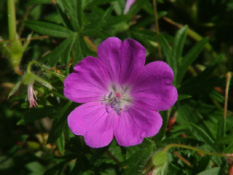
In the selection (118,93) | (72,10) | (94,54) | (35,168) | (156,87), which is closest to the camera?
(156,87)

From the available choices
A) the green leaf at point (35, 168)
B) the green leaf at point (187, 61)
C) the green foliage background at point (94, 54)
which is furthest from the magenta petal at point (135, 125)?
the green leaf at point (35, 168)

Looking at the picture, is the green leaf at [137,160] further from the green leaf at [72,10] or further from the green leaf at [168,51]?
the green leaf at [72,10]

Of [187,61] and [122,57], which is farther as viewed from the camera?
[187,61]

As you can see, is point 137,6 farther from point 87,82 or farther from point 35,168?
point 35,168

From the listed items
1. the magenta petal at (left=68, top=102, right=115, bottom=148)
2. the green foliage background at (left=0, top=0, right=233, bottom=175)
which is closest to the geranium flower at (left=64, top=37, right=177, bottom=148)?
the magenta petal at (left=68, top=102, right=115, bottom=148)

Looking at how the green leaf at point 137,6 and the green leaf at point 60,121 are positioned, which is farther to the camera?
the green leaf at point 137,6

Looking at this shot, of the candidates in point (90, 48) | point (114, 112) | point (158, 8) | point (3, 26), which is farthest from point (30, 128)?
point (158, 8)

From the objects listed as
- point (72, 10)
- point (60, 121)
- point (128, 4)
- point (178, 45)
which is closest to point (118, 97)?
point (60, 121)
